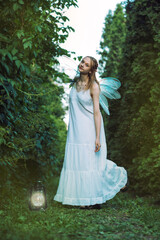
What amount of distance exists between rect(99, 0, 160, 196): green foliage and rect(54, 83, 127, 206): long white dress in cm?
159

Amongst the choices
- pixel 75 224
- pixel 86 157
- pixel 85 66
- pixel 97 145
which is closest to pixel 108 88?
pixel 85 66

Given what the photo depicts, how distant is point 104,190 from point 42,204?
1007 millimetres

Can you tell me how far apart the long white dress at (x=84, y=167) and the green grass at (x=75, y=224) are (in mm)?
225

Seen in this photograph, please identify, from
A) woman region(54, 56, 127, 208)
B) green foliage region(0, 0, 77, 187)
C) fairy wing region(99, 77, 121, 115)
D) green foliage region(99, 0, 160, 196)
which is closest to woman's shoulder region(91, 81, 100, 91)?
woman region(54, 56, 127, 208)

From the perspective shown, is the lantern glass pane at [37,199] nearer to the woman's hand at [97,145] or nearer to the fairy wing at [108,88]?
the woman's hand at [97,145]

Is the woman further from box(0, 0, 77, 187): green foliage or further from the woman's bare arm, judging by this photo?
box(0, 0, 77, 187): green foliage

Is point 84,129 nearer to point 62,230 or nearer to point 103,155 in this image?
point 103,155

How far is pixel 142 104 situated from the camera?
707 cm

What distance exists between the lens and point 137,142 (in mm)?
7320

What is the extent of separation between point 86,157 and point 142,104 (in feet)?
10.1

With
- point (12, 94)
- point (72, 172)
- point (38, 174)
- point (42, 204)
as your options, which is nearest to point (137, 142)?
point (38, 174)

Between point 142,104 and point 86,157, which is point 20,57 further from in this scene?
point 142,104

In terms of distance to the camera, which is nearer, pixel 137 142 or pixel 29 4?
pixel 29 4

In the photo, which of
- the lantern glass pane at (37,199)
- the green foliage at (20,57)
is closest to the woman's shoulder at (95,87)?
the green foliage at (20,57)
